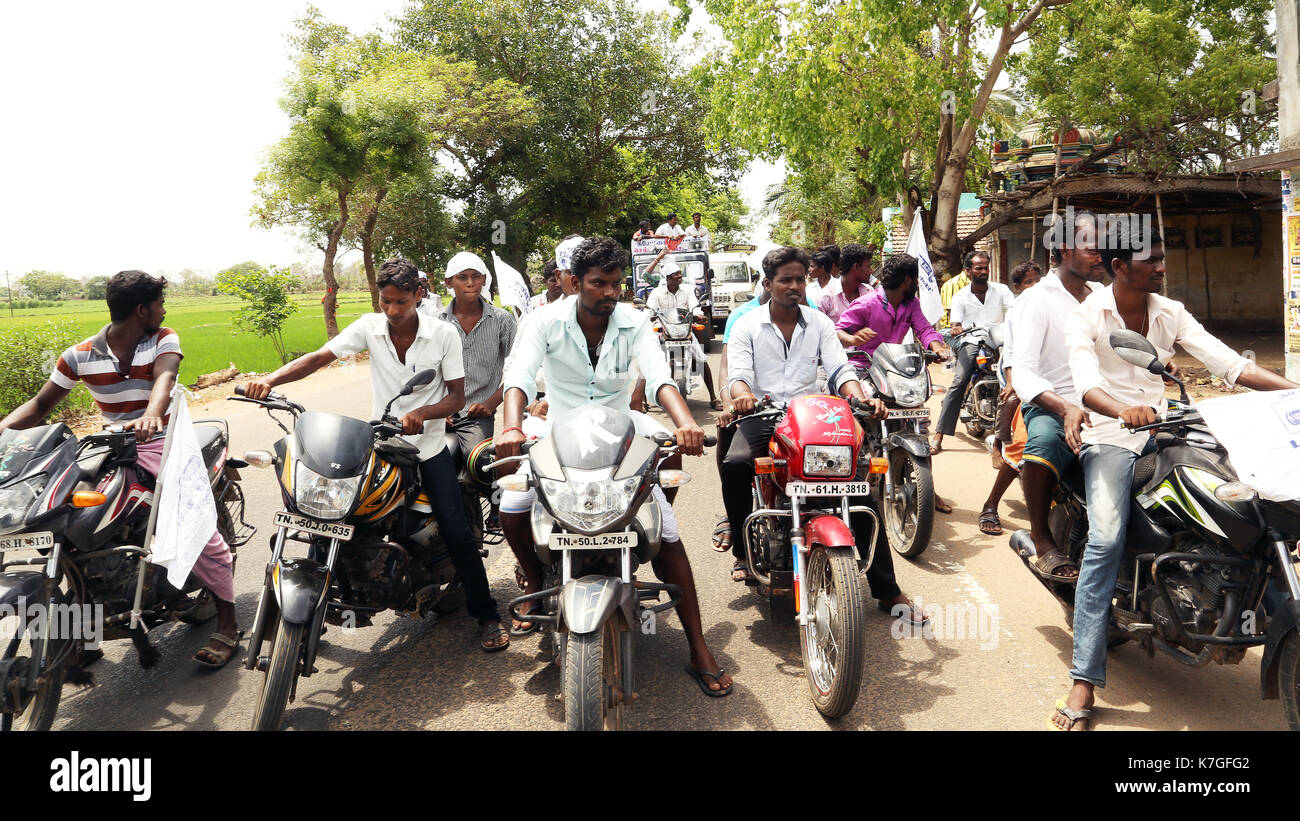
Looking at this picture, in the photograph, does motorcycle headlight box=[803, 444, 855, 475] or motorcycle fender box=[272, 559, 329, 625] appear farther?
motorcycle headlight box=[803, 444, 855, 475]

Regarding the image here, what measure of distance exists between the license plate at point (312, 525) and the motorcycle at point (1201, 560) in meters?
3.00

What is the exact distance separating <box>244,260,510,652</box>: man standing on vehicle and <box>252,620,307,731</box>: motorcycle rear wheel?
1.00m

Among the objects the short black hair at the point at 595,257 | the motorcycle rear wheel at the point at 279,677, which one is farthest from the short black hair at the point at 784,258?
the motorcycle rear wheel at the point at 279,677

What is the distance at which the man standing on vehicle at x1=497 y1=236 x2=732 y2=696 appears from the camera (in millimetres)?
3520

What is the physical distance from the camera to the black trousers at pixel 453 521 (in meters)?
3.95

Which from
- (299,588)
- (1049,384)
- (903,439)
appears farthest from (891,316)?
(299,588)

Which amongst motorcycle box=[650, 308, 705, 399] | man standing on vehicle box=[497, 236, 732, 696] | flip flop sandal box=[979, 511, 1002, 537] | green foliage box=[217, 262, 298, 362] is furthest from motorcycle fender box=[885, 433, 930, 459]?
green foliage box=[217, 262, 298, 362]

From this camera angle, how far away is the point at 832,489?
11.4 ft

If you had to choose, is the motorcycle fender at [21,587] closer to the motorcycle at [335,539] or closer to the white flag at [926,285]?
the motorcycle at [335,539]

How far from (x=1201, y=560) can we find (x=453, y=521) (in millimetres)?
3033

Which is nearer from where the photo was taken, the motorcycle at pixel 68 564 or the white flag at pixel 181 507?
the motorcycle at pixel 68 564

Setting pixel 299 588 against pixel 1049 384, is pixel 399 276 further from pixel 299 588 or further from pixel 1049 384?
pixel 1049 384

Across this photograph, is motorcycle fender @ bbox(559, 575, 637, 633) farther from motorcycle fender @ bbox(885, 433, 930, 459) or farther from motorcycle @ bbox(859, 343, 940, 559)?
motorcycle fender @ bbox(885, 433, 930, 459)

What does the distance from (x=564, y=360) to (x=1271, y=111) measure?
18.0 meters
